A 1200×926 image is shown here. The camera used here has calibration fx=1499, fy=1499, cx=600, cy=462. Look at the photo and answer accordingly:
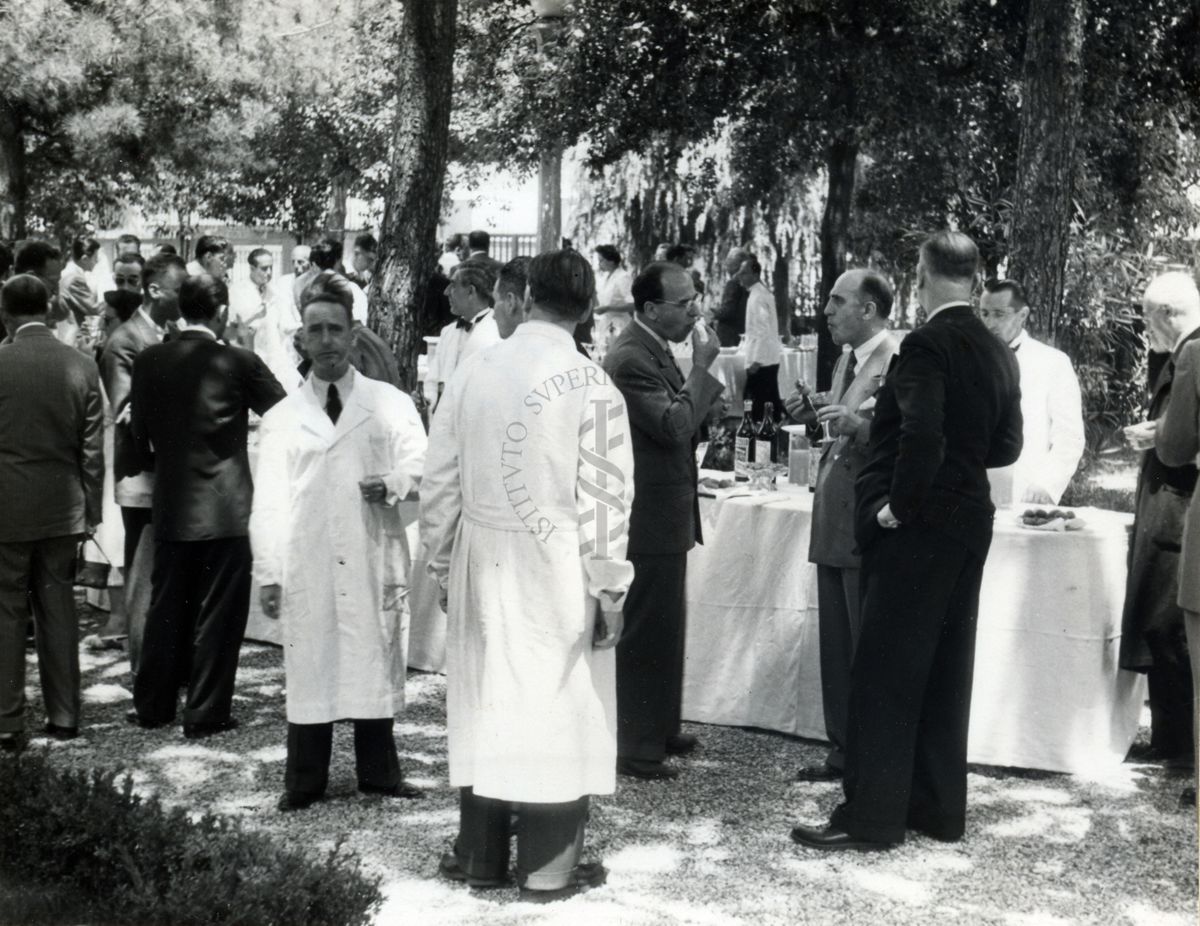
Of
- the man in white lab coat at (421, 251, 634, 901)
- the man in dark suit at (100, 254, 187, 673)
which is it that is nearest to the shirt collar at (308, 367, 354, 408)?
the man in white lab coat at (421, 251, 634, 901)

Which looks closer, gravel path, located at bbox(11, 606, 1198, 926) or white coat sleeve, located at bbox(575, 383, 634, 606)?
white coat sleeve, located at bbox(575, 383, 634, 606)

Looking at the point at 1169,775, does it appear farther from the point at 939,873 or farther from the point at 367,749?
the point at 367,749

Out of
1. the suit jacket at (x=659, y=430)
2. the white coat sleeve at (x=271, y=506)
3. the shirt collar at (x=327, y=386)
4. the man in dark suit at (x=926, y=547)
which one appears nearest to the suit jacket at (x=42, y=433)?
the white coat sleeve at (x=271, y=506)

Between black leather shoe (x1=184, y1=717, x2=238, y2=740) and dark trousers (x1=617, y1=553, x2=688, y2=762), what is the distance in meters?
1.80

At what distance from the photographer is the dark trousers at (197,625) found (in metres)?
6.46

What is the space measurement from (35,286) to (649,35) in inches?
433

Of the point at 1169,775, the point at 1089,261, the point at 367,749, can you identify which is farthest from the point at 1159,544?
the point at 1089,261

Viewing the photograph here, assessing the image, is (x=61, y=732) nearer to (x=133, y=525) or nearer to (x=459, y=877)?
(x=133, y=525)

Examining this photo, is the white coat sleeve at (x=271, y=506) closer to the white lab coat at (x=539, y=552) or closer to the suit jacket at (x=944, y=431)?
the white lab coat at (x=539, y=552)

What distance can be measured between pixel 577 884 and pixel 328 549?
58.3 inches

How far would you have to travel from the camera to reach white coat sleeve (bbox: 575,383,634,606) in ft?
14.4

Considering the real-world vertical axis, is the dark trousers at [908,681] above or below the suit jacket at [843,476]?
below

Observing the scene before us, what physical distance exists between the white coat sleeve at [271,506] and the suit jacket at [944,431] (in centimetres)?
201

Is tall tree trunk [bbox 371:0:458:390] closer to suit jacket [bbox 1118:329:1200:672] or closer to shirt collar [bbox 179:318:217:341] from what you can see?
shirt collar [bbox 179:318:217:341]
